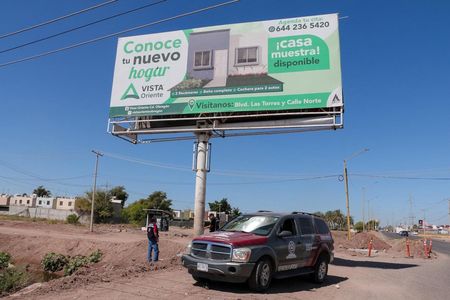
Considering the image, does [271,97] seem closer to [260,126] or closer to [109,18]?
[260,126]

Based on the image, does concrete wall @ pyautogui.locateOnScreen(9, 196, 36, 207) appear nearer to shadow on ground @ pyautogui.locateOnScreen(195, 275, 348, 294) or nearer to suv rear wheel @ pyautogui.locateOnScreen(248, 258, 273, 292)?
shadow on ground @ pyautogui.locateOnScreen(195, 275, 348, 294)

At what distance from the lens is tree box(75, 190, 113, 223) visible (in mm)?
80500

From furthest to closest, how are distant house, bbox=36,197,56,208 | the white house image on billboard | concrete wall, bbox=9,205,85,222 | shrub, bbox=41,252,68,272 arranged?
distant house, bbox=36,197,56,208 < concrete wall, bbox=9,205,85,222 < shrub, bbox=41,252,68,272 < the white house image on billboard

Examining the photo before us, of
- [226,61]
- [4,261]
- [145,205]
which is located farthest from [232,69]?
[145,205]

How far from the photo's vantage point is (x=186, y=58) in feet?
75.3

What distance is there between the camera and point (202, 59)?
2255 cm

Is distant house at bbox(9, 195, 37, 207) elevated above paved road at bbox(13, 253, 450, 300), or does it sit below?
above

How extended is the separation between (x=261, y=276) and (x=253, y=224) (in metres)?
1.68

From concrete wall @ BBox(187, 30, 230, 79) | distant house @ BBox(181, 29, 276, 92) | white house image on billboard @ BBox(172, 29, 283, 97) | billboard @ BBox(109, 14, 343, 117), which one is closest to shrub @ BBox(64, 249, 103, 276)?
billboard @ BBox(109, 14, 343, 117)

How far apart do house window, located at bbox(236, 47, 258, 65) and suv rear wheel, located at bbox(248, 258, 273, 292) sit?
12570 millimetres

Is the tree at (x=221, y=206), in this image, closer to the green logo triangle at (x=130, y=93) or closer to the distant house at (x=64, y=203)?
the distant house at (x=64, y=203)

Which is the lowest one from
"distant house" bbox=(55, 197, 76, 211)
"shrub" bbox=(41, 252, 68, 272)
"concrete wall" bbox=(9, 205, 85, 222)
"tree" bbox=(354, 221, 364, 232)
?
"shrub" bbox=(41, 252, 68, 272)

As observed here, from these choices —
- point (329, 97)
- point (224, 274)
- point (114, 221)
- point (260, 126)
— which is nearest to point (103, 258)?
point (260, 126)

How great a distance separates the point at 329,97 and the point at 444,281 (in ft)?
27.6
